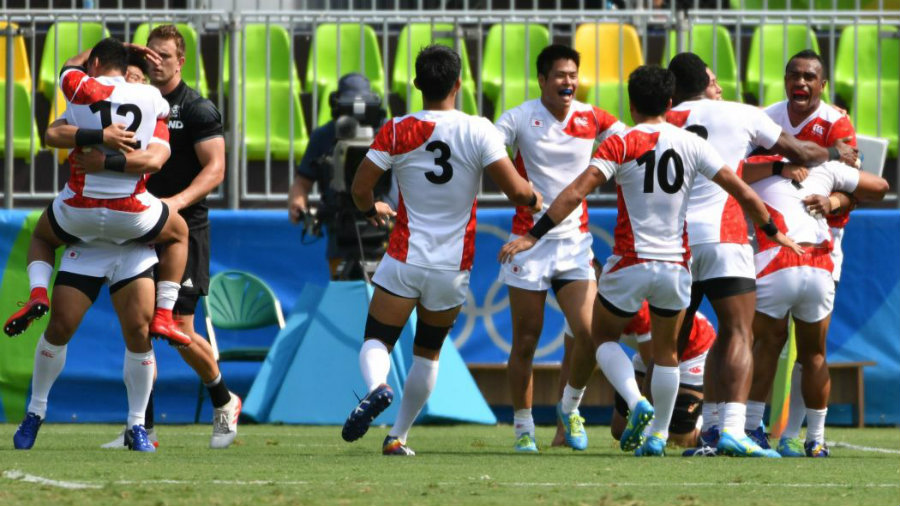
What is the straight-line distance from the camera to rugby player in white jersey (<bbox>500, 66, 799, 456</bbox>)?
7.36 m

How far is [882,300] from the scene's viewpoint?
11289mm

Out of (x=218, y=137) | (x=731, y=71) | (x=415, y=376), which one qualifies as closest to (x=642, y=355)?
(x=415, y=376)

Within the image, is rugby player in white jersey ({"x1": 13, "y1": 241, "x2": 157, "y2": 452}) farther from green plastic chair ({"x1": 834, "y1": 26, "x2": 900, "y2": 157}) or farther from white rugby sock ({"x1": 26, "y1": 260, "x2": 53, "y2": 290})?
green plastic chair ({"x1": 834, "y1": 26, "x2": 900, "y2": 157})

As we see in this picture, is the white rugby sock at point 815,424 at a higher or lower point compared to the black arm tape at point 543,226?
lower

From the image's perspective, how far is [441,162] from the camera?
7273mm

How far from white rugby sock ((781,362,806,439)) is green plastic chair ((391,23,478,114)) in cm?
433

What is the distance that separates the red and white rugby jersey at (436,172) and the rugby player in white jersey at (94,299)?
1232 millimetres

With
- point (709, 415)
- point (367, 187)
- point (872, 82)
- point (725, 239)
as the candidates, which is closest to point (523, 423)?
point (709, 415)

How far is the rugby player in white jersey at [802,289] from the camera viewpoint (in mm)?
8008

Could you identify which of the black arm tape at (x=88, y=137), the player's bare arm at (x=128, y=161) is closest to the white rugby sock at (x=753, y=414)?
the player's bare arm at (x=128, y=161)

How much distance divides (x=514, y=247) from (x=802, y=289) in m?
1.70

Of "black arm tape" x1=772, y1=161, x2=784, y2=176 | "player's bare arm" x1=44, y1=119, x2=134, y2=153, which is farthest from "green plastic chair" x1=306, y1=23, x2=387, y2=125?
"player's bare arm" x1=44, y1=119, x2=134, y2=153

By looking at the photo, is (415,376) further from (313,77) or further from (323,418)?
(313,77)

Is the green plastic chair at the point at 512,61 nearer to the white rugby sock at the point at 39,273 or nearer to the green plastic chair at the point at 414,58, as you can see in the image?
the green plastic chair at the point at 414,58
